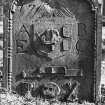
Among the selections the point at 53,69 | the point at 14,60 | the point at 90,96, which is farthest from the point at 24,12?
the point at 90,96

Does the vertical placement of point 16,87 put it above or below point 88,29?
below

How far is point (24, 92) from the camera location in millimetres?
4602

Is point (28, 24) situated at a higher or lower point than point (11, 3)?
lower

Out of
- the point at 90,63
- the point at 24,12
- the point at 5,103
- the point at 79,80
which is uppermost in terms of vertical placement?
the point at 24,12

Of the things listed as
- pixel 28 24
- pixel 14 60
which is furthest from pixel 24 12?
pixel 14 60

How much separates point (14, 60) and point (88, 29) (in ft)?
5.34

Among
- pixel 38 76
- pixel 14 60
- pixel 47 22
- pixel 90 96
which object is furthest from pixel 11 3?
pixel 90 96

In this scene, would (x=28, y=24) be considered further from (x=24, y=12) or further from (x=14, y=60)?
(x=14, y=60)

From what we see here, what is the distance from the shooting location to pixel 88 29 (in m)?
4.47

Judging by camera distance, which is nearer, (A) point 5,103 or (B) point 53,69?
(A) point 5,103

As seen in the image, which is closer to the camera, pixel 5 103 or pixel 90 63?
pixel 5 103

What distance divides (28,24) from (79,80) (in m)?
1.54

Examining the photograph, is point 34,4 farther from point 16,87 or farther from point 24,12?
point 16,87

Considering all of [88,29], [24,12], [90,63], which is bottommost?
[90,63]
